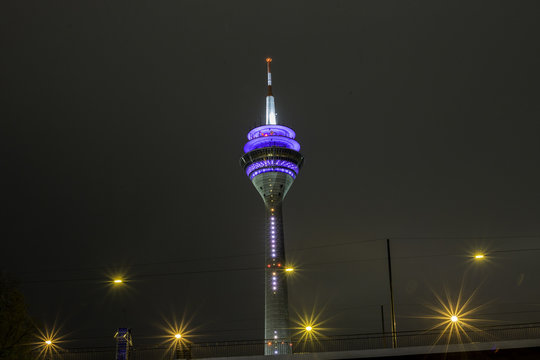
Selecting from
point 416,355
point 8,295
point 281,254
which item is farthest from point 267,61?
point 416,355

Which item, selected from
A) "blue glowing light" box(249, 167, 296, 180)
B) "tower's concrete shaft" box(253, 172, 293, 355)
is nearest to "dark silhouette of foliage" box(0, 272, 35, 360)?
"tower's concrete shaft" box(253, 172, 293, 355)

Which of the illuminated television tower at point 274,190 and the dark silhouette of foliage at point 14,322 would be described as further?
the illuminated television tower at point 274,190

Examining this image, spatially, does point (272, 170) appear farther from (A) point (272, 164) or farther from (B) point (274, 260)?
(B) point (274, 260)

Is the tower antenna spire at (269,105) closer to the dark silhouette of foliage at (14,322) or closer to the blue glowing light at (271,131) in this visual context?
the blue glowing light at (271,131)

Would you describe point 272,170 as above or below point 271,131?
below

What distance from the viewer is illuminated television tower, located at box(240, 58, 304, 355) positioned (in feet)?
366

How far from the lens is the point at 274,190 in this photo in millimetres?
116500

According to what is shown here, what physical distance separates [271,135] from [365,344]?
3161 inches

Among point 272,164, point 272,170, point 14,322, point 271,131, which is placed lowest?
point 14,322

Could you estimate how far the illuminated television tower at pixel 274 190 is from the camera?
112 meters

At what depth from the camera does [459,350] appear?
3362cm

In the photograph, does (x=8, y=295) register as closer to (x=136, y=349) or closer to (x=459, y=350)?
(x=136, y=349)

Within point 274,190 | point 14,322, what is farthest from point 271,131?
point 14,322

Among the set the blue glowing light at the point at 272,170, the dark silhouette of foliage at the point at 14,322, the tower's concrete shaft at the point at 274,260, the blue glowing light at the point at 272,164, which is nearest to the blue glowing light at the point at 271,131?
the blue glowing light at the point at 272,164
